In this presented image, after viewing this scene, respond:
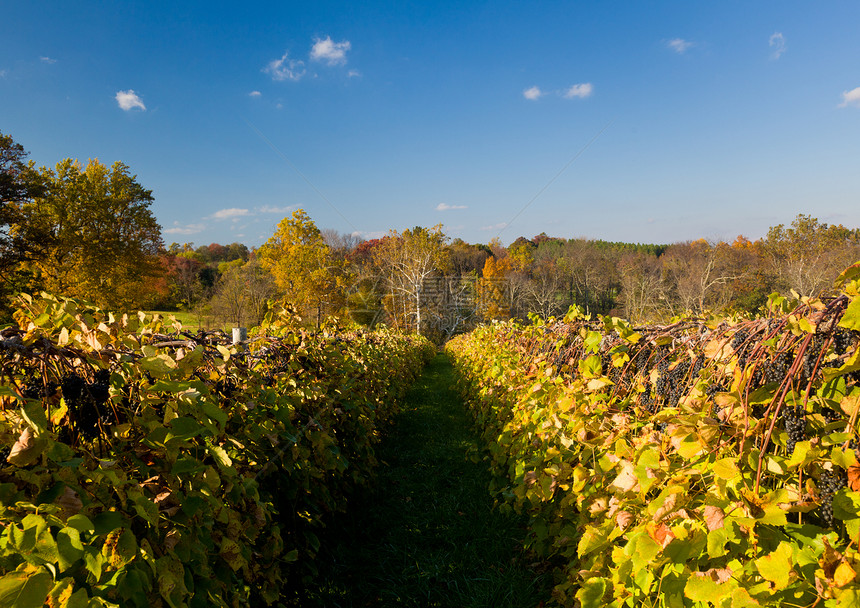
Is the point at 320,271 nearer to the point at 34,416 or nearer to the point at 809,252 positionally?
the point at 34,416

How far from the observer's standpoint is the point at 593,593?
191 cm

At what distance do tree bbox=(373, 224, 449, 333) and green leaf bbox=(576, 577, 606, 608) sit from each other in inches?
1269

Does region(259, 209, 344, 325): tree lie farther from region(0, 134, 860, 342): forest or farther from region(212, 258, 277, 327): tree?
region(212, 258, 277, 327): tree

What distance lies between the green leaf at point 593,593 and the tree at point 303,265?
27001 mm

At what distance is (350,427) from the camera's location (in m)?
4.34

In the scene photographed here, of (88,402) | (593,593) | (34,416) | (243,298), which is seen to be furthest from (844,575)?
(243,298)

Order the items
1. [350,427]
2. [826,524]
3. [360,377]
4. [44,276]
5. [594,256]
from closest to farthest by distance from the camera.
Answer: [826,524] < [350,427] < [360,377] < [44,276] < [594,256]

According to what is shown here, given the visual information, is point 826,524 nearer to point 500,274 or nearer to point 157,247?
point 157,247

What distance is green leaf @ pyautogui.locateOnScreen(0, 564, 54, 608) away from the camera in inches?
36.4

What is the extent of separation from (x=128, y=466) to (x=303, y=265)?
2828cm

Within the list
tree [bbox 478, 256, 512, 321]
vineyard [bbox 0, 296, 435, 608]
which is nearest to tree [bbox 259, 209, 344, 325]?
tree [bbox 478, 256, 512, 321]

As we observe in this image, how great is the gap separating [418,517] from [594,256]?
6024 cm

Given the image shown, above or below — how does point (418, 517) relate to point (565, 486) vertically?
below

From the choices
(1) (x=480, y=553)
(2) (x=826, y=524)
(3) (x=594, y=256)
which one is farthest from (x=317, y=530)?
(3) (x=594, y=256)
